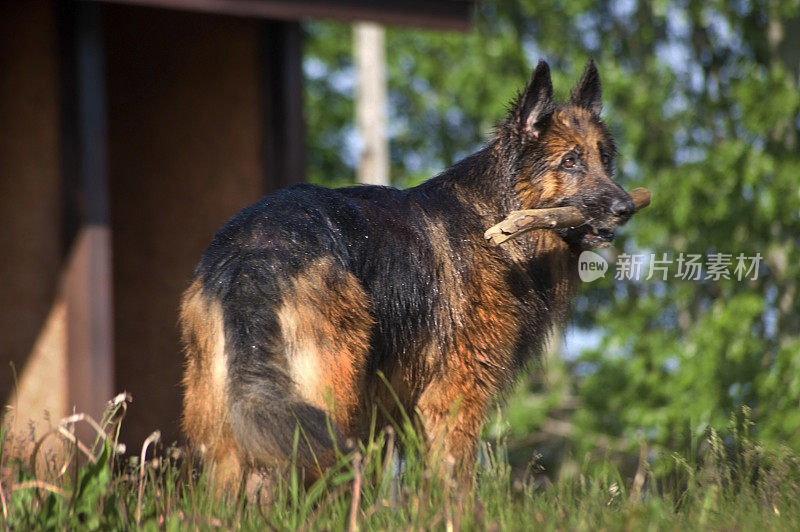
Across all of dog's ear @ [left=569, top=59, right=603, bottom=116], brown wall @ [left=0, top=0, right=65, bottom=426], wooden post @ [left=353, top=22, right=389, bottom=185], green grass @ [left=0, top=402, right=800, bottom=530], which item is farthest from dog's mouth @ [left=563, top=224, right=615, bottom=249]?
wooden post @ [left=353, top=22, right=389, bottom=185]

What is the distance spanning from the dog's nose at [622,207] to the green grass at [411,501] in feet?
3.72

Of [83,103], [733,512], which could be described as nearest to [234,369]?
[733,512]

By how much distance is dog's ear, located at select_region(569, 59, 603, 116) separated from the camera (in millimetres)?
5312

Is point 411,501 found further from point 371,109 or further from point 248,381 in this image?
point 371,109

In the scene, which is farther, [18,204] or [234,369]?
[18,204]

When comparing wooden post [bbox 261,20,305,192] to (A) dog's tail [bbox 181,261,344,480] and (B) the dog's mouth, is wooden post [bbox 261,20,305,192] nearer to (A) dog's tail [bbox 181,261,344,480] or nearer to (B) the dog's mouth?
(B) the dog's mouth

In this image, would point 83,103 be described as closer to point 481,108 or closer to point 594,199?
point 594,199

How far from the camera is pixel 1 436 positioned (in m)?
3.91

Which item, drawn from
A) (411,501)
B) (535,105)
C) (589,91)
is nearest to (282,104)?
(589,91)

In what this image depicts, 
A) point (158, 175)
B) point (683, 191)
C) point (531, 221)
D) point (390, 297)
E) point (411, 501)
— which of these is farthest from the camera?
point (683, 191)

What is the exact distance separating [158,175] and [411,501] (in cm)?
713

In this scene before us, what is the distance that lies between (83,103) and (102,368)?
1984 mm

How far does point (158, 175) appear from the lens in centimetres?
993

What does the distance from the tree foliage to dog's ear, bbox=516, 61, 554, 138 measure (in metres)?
3.58
